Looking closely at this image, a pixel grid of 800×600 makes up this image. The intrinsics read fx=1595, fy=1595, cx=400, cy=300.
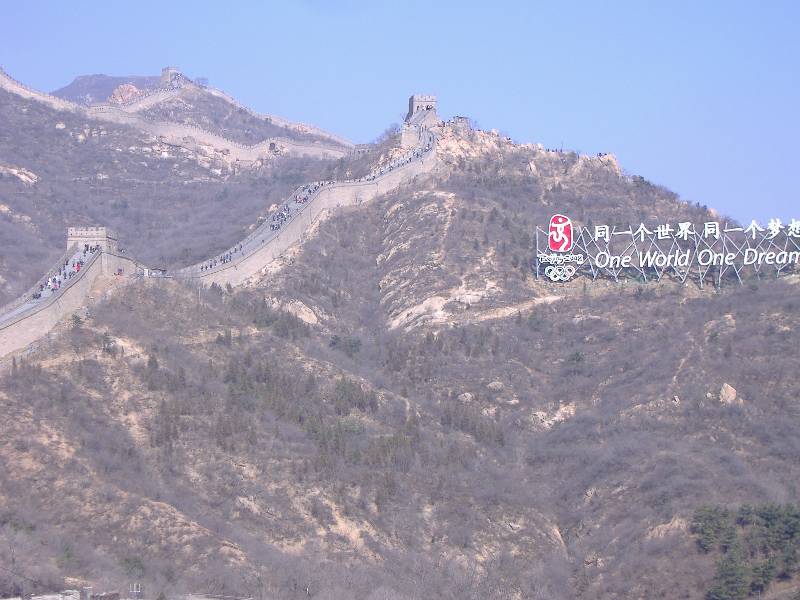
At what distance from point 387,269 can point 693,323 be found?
2367cm

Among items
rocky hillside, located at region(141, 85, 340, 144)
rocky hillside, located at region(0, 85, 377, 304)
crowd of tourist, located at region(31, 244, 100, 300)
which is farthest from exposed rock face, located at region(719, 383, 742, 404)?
rocky hillside, located at region(141, 85, 340, 144)

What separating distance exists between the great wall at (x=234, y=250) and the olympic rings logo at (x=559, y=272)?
17459mm

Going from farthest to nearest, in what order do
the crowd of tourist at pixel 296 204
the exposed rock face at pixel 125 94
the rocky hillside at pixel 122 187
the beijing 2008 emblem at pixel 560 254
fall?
the exposed rock face at pixel 125 94 → the rocky hillside at pixel 122 187 → the beijing 2008 emblem at pixel 560 254 → the crowd of tourist at pixel 296 204

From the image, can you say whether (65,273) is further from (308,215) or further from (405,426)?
(308,215)

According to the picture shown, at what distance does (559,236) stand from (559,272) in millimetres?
2441

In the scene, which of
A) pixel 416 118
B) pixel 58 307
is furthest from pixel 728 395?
pixel 416 118

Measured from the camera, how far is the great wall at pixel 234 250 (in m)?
80.9

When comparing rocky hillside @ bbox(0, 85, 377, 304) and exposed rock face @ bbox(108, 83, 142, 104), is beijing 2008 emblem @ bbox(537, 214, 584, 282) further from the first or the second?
exposed rock face @ bbox(108, 83, 142, 104)

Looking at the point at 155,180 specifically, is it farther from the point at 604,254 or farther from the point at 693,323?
the point at 693,323

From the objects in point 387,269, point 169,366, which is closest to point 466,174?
point 387,269

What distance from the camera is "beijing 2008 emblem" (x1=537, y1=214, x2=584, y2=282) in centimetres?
10344

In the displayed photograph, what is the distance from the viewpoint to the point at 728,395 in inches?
3265

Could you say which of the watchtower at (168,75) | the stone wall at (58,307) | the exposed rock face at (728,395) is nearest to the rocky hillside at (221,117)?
the watchtower at (168,75)

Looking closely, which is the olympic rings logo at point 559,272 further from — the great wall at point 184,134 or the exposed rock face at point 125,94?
the exposed rock face at point 125,94
